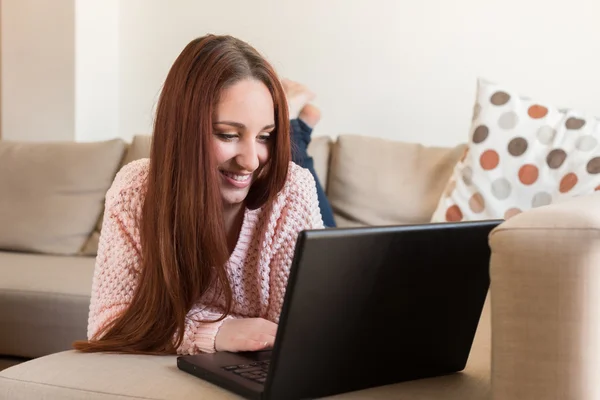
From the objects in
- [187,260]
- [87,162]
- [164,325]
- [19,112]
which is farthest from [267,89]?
[19,112]

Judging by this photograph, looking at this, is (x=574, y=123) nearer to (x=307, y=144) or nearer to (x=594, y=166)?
(x=594, y=166)

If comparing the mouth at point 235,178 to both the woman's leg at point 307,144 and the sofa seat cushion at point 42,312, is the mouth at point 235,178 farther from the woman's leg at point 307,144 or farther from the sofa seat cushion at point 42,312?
the sofa seat cushion at point 42,312

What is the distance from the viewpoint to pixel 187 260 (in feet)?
4.13

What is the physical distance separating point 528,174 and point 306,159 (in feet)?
1.94

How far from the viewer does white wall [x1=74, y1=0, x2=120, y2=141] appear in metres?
2.93

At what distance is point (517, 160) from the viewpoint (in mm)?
2152

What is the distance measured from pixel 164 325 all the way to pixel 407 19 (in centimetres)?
171

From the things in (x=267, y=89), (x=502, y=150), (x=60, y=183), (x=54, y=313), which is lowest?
(x=54, y=313)

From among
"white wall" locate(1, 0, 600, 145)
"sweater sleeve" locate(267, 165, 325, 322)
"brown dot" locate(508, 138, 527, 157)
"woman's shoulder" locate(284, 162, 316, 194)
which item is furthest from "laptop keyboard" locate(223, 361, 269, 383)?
"white wall" locate(1, 0, 600, 145)

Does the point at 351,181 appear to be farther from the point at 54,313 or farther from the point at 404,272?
the point at 404,272

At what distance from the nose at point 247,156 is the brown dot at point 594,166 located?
112 centimetres

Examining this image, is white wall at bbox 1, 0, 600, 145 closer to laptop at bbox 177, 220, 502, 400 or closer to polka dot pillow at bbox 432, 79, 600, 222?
polka dot pillow at bbox 432, 79, 600, 222

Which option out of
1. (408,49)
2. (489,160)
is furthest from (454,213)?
(408,49)

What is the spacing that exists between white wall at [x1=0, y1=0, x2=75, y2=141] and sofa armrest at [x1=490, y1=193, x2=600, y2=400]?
2324mm
